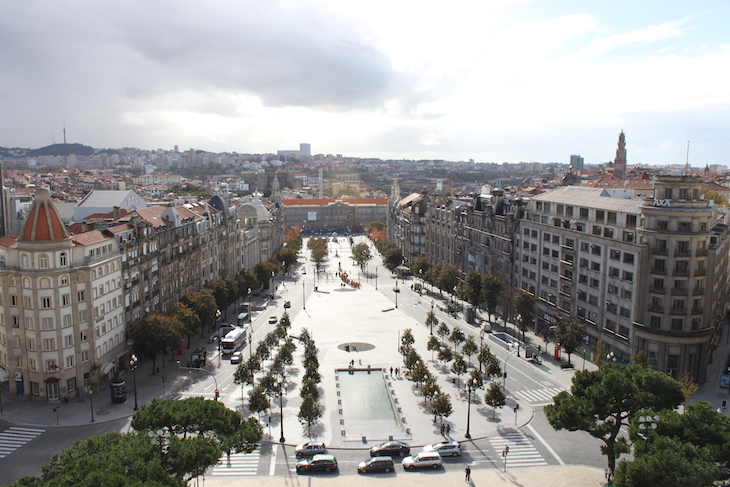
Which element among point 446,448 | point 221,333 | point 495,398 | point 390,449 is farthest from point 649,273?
point 221,333

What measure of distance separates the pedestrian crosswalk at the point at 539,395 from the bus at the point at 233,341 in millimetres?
38038

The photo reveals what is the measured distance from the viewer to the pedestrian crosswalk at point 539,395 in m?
61.7

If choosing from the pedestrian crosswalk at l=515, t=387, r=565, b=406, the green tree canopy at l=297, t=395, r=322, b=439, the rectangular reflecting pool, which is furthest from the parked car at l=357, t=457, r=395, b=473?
the pedestrian crosswalk at l=515, t=387, r=565, b=406

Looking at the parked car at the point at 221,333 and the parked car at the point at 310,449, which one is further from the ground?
the parked car at the point at 310,449

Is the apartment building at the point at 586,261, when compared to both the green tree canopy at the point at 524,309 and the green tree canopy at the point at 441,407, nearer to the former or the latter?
the green tree canopy at the point at 524,309

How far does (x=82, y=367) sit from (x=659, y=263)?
213ft

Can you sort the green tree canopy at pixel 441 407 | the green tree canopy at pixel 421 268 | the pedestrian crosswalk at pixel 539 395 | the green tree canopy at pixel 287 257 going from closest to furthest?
the green tree canopy at pixel 441 407 < the pedestrian crosswalk at pixel 539 395 < the green tree canopy at pixel 421 268 < the green tree canopy at pixel 287 257

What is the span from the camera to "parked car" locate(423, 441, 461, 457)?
48.9 meters

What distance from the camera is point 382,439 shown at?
5253cm

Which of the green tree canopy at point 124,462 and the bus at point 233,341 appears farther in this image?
the bus at point 233,341

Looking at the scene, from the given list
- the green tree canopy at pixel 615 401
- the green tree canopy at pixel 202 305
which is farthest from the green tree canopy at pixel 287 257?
the green tree canopy at pixel 615 401

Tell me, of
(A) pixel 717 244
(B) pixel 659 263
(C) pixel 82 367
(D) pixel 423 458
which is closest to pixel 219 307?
(C) pixel 82 367

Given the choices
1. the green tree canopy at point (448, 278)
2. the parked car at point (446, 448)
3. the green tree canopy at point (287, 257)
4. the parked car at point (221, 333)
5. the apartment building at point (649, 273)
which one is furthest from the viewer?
the green tree canopy at point (287, 257)

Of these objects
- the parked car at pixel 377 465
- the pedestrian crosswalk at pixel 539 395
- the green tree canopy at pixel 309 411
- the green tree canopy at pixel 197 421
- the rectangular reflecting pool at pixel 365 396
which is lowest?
the rectangular reflecting pool at pixel 365 396
